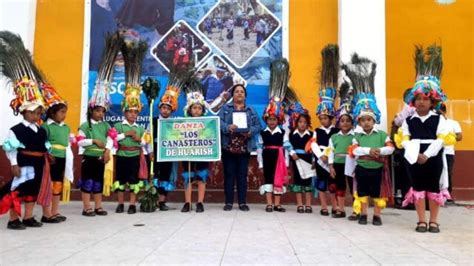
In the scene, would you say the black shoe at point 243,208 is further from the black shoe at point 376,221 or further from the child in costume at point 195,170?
the black shoe at point 376,221

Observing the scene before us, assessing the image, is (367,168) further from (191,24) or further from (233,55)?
(191,24)

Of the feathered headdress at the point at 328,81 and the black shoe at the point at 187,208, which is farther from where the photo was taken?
the feathered headdress at the point at 328,81

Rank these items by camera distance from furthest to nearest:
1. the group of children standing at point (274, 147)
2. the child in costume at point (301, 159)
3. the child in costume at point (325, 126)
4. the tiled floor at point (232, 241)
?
the child in costume at point (301, 159)
the child in costume at point (325, 126)
the group of children standing at point (274, 147)
the tiled floor at point (232, 241)

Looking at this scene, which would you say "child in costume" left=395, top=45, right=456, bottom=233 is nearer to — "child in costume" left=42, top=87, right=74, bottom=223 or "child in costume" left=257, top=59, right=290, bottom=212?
"child in costume" left=257, top=59, right=290, bottom=212

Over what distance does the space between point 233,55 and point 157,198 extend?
3.33m

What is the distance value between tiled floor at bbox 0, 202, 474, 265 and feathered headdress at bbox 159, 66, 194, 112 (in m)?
1.83

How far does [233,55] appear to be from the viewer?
348 inches

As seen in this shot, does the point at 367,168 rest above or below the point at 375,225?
above

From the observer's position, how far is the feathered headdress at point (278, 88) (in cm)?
732

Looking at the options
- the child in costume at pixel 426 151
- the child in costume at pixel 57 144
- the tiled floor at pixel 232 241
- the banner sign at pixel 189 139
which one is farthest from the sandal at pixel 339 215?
the child in costume at pixel 57 144

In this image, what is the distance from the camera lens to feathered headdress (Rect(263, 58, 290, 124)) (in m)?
7.32

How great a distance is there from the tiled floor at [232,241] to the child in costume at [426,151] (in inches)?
14.3

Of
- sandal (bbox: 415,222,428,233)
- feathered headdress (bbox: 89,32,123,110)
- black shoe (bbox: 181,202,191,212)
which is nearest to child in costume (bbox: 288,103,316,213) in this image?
black shoe (bbox: 181,202,191,212)

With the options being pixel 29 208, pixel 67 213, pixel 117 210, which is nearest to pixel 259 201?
pixel 117 210
